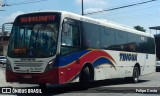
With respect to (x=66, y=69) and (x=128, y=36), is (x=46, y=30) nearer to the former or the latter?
(x=66, y=69)

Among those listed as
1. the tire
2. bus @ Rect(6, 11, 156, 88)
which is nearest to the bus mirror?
bus @ Rect(6, 11, 156, 88)

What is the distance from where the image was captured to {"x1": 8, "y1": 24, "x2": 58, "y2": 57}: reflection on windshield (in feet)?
47.1

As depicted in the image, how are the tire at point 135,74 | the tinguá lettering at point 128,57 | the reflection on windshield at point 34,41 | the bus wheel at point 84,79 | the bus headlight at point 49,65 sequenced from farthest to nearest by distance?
1. the tire at point 135,74
2. the tinguá lettering at point 128,57
3. the bus wheel at point 84,79
4. the reflection on windshield at point 34,41
5. the bus headlight at point 49,65

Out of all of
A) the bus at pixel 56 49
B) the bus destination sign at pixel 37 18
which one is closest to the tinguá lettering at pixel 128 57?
the bus at pixel 56 49

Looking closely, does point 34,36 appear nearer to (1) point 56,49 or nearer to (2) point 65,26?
(1) point 56,49

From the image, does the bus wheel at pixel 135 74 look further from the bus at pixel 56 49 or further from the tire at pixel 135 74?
the bus at pixel 56 49

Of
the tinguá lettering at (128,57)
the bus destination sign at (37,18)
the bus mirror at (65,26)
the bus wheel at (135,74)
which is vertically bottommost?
the bus wheel at (135,74)

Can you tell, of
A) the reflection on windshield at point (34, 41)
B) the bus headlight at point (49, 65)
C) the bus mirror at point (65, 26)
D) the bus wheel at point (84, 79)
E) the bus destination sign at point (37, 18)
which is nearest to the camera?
the bus headlight at point (49, 65)

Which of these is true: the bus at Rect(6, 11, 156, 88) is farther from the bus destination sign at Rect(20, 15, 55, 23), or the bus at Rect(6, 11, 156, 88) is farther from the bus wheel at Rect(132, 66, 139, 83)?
the bus wheel at Rect(132, 66, 139, 83)

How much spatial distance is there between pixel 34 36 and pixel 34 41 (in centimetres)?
22

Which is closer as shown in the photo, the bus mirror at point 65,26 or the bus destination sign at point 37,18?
the bus mirror at point 65,26

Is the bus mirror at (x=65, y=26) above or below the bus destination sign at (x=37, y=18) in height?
below

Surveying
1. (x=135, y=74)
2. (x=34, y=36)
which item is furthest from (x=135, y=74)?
(x=34, y=36)

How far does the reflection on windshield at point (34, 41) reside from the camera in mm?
14352
